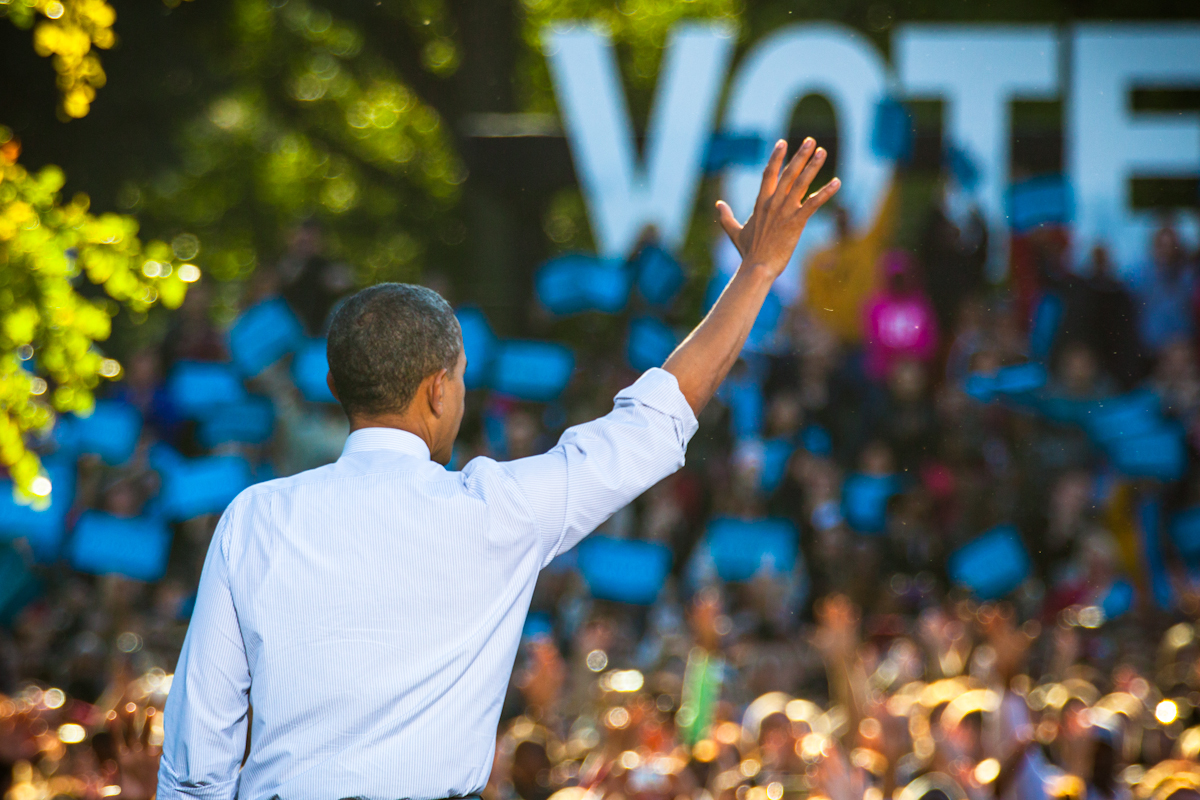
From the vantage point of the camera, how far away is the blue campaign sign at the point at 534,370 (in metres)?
8.89

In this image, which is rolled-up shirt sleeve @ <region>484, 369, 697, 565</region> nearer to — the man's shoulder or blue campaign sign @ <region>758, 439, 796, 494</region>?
the man's shoulder

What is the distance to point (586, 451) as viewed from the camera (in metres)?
1.57

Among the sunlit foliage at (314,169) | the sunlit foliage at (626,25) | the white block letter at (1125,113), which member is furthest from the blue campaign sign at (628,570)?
the sunlit foliage at (626,25)

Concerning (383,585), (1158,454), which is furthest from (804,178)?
(1158,454)

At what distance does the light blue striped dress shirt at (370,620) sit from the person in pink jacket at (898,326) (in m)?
7.66

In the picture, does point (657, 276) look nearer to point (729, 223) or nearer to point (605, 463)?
point (729, 223)

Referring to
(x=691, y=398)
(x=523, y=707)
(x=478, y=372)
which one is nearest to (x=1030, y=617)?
(x=523, y=707)

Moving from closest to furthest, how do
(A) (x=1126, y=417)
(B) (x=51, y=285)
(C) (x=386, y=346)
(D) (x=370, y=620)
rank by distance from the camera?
(D) (x=370, y=620)
(C) (x=386, y=346)
(B) (x=51, y=285)
(A) (x=1126, y=417)

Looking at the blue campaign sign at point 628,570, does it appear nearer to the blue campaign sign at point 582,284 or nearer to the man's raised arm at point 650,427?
the blue campaign sign at point 582,284

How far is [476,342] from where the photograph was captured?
866 cm

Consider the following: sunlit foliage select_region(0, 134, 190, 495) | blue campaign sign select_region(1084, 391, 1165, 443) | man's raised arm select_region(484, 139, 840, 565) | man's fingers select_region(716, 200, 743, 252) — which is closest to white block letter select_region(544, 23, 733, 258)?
blue campaign sign select_region(1084, 391, 1165, 443)

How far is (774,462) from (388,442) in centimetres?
715

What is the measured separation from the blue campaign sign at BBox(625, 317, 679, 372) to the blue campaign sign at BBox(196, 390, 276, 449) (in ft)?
8.69

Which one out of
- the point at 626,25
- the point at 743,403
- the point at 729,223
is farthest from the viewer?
the point at 626,25
